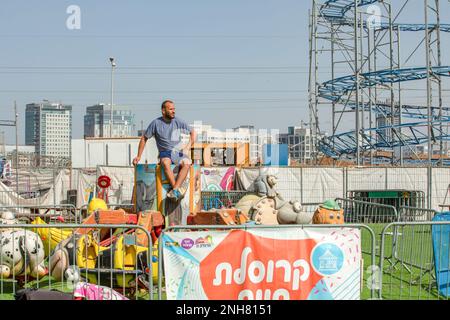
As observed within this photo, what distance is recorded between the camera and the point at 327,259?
6.38m

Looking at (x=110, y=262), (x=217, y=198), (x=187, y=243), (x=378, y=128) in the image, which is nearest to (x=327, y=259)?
(x=187, y=243)

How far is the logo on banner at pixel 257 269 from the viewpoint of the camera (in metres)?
6.19

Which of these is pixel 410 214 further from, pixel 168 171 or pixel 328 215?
pixel 168 171

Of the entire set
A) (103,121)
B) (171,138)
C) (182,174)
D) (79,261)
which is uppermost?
(103,121)

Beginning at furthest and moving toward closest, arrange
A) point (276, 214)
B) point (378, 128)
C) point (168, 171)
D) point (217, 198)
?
point (378, 128)
point (217, 198)
point (276, 214)
point (168, 171)

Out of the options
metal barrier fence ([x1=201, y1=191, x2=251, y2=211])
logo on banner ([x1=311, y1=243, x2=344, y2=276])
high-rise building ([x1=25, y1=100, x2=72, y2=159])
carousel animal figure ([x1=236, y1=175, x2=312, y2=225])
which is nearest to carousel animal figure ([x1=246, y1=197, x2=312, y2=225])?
carousel animal figure ([x1=236, y1=175, x2=312, y2=225])

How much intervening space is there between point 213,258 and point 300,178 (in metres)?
14.8

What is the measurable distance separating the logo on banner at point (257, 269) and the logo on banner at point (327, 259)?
0.05 meters

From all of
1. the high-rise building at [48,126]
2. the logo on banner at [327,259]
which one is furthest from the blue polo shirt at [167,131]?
the high-rise building at [48,126]

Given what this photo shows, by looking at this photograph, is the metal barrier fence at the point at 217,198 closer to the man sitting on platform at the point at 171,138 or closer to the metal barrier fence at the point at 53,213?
the metal barrier fence at the point at 53,213

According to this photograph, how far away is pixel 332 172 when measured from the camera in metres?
20.9

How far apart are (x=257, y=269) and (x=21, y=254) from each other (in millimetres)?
3532
